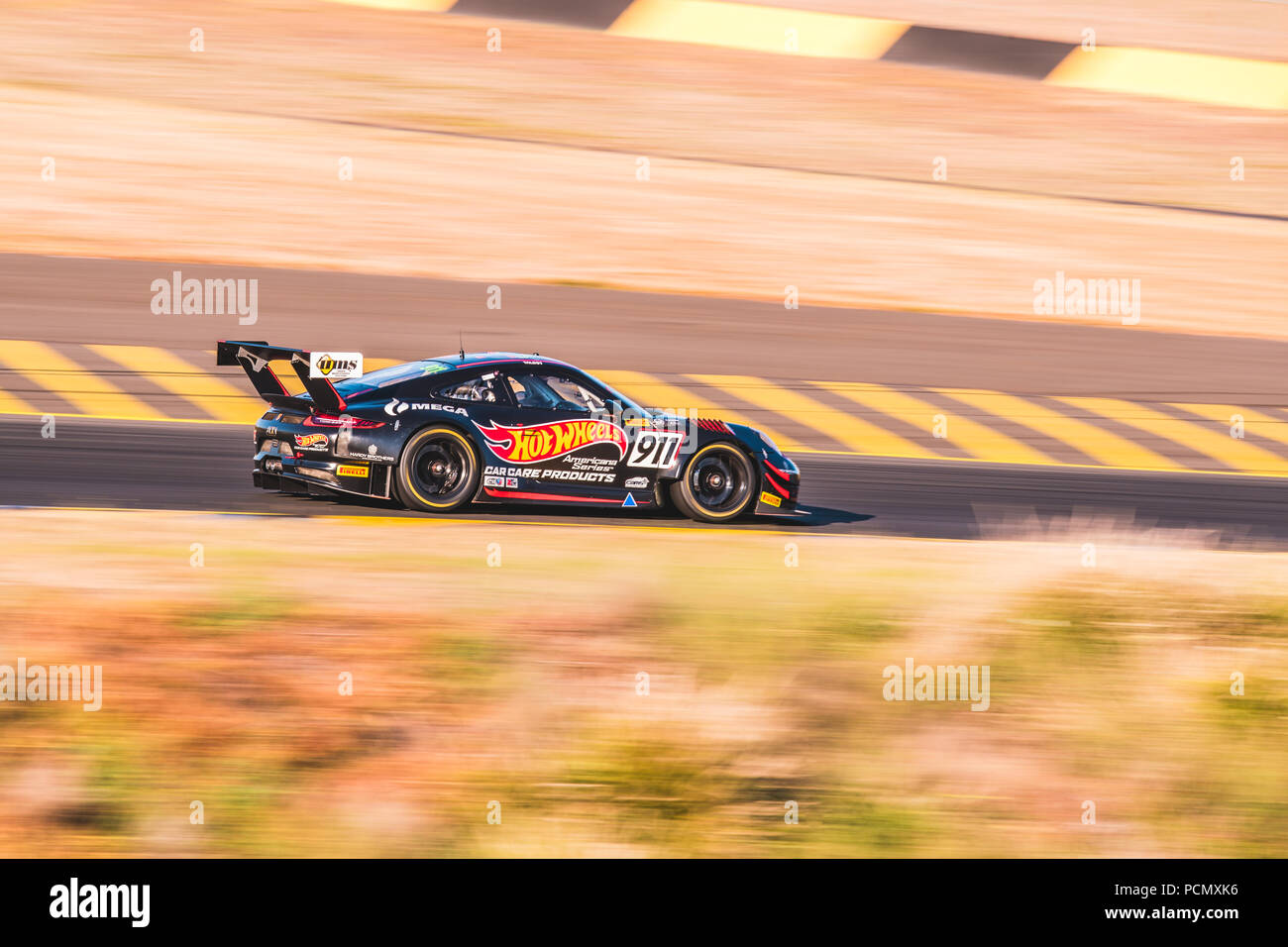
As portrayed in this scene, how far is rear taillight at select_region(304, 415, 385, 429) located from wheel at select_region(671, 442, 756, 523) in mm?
2384

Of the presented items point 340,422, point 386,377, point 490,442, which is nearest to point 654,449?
point 490,442

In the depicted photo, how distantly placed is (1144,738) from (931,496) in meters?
6.15

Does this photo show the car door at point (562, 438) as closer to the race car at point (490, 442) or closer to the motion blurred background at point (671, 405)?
the race car at point (490, 442)

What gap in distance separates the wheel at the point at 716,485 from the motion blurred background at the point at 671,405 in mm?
352

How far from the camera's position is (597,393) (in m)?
11.5

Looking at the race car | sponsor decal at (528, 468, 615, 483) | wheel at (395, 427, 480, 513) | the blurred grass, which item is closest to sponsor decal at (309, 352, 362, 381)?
the race car

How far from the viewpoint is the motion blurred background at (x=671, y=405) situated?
7293 mm

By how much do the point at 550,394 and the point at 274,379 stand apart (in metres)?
1.99

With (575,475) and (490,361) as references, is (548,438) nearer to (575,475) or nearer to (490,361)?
(575,475)

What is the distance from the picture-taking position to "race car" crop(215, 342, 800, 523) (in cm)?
1066

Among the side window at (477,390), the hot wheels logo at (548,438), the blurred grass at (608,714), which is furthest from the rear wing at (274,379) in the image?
the blurred grass at (608,714)

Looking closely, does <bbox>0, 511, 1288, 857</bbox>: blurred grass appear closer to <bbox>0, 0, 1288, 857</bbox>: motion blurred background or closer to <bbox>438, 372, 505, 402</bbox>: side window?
<bbox>0, 0, 1288, 857</bbox>: motion blurred background

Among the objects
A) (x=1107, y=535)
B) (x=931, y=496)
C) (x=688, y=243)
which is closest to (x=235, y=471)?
(x=931, y=496)
